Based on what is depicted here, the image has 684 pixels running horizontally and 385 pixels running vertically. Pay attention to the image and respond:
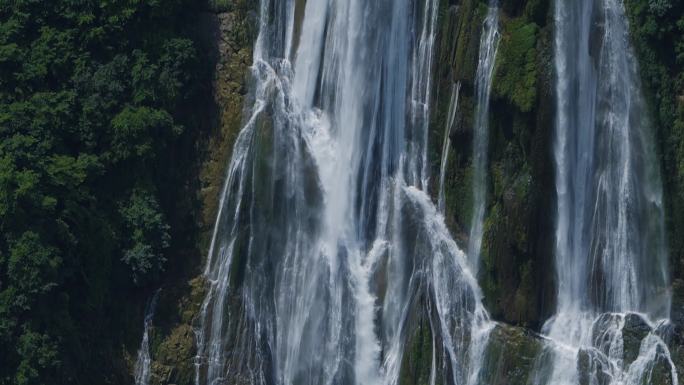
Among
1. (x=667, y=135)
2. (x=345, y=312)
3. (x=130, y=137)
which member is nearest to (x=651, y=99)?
(x=667, y=135)

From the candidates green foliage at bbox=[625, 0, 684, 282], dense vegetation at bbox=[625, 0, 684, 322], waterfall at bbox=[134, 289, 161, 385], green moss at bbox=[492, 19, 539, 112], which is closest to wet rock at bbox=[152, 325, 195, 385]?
waterfall at bbox=[134, 289, 161, 385]

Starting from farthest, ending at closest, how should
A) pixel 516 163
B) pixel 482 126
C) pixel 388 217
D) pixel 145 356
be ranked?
pixel 145 356, pixel 388 217, pixel 482 126, pixel 516 163

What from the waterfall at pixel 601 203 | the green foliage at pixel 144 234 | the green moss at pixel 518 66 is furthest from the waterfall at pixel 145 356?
the green moss at pixel 518 66

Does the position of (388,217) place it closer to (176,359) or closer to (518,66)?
(518,66)

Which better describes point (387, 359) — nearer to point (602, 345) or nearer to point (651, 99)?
point (602, 345)

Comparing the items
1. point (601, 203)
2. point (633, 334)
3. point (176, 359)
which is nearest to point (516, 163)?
point (601, 203)

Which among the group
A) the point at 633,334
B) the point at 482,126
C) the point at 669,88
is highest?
the point at 669,88

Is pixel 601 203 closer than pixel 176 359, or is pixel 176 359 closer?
pixel 601 203

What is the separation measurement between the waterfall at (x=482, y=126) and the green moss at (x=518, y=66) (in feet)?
0.96

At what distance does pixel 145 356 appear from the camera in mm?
49281

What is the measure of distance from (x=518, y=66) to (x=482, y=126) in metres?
1.68

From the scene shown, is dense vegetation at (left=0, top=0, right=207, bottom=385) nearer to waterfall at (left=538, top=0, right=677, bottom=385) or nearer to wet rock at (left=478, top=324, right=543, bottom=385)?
wet rock at (left=478, top=324, right=543, bottom=385)

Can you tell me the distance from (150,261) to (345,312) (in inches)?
186

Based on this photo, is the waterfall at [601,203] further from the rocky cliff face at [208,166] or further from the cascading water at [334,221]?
the rocky cliff face at [208,166]
